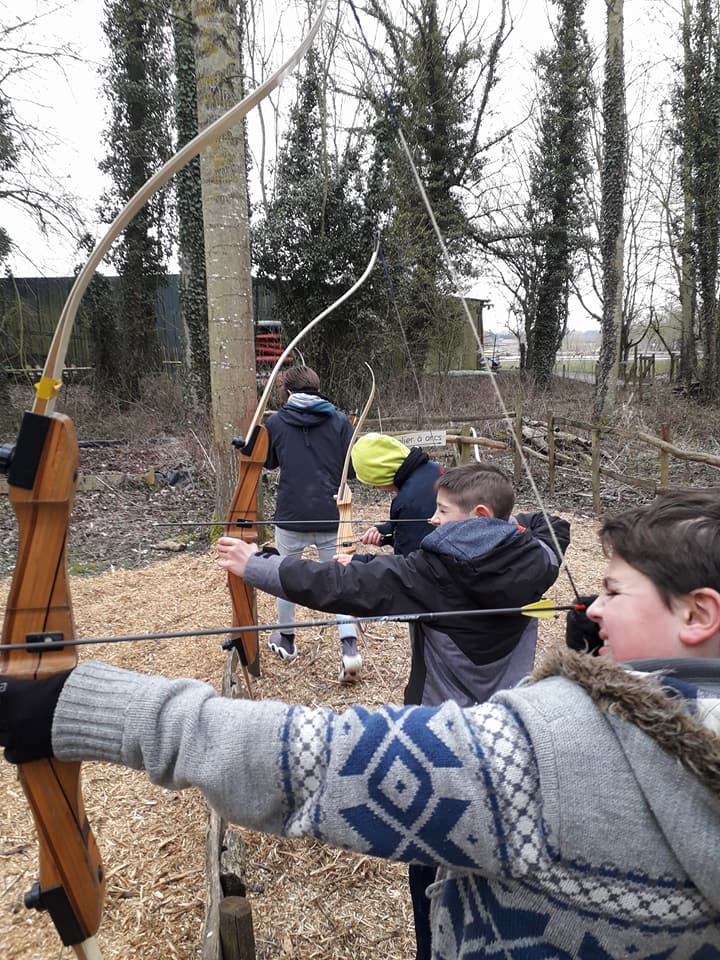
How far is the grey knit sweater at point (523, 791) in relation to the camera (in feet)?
1.82

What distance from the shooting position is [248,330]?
157 inches

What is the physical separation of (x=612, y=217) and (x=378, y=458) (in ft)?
33.7

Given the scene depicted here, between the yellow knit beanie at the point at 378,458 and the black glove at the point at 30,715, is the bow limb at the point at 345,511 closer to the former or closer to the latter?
the yellow knit beanie at the point at 378,458

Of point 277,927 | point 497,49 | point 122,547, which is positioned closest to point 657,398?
point 497,49

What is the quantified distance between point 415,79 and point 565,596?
1049 cm

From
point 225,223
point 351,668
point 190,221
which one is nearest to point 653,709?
point 351,668

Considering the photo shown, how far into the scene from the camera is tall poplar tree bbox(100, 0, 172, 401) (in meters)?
10.2

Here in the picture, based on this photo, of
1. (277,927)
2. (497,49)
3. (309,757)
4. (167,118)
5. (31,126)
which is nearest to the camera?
(309,757)

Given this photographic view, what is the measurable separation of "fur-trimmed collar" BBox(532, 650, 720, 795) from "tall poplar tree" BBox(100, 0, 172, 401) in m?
10.9

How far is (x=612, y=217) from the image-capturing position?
10.7 m

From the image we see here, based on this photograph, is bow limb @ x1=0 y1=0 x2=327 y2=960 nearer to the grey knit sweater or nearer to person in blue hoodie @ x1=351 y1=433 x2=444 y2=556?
the grey knit sweater

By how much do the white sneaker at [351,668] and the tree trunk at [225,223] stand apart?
1.67 metres

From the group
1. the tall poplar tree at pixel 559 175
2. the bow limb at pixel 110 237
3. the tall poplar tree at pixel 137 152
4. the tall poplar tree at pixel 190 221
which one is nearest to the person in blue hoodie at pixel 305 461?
the bow limb at pixel 110 237

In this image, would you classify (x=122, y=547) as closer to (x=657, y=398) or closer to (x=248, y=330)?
(x=248, y=330)
